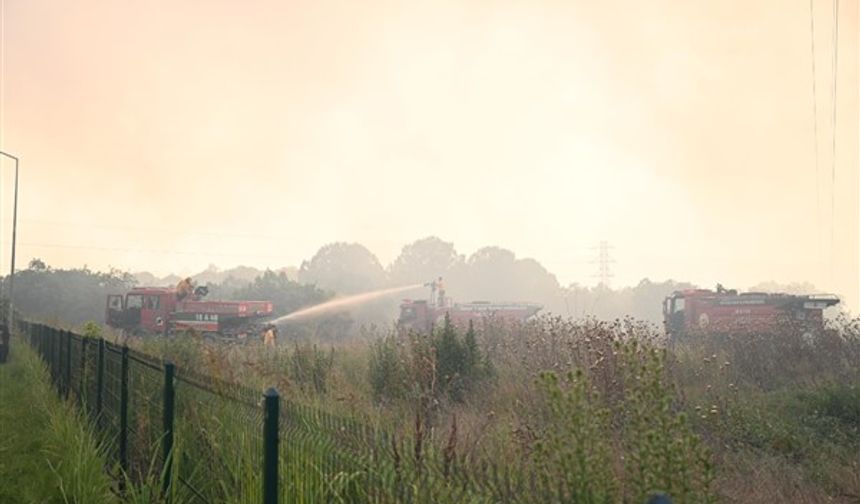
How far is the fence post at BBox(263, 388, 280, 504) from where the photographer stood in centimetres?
344

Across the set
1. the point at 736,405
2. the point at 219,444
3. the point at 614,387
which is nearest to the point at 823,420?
the point at 736,405

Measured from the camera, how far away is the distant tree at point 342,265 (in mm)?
98750

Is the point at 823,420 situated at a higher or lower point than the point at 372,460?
lower

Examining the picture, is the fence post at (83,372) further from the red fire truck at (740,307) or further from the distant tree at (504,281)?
the distant tree at (504,281)

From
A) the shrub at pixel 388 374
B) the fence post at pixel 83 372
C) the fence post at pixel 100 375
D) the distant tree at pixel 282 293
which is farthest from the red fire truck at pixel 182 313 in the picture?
the fence post at pixel 100 375

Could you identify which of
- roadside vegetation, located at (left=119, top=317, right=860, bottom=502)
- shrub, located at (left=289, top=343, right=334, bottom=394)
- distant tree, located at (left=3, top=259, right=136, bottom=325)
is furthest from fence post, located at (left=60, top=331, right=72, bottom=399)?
distant tree, located at (left=3, top=259, right=136, bottom=325)

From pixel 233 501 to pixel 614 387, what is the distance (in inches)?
227

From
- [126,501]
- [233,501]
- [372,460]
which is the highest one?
[372,460]

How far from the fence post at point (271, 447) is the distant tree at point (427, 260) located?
109 m

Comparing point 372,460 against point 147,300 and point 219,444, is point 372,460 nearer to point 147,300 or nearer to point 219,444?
point 219,444

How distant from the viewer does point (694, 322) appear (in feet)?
→ 77.4

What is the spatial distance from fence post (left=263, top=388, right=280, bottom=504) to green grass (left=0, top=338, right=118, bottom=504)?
10.3 feet

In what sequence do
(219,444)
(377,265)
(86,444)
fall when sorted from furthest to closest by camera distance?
(377,265) < (86,444) < (219,444)

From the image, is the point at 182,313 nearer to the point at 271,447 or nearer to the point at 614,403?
the point at 614,403
